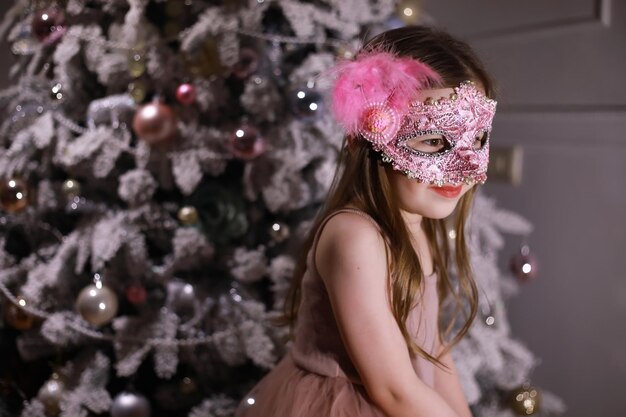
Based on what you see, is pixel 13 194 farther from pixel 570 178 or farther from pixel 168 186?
pixel 570 178

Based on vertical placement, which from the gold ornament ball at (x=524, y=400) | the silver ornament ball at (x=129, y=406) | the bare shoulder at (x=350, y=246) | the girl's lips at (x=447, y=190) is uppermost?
the girl's lips at (x=447, y=190)

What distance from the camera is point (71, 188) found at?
136 cm

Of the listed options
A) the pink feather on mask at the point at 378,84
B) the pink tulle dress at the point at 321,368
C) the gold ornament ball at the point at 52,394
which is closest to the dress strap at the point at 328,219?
the pink tulle dress at the point at 321,368

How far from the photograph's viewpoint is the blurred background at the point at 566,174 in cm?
166

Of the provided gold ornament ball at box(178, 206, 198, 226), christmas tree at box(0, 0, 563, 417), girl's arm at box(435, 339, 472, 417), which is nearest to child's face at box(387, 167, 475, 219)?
girl's arm at box(435, 339, 472, 417)

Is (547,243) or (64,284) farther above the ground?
(64,284)

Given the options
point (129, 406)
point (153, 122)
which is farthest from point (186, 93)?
point (129, 406)

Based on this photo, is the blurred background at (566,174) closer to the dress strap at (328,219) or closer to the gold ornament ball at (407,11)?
the gold ornament ball at (407,11)

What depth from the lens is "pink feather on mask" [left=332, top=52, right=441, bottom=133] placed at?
94 cm

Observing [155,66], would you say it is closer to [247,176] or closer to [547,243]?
[247,176]

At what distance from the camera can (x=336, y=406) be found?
0.97m

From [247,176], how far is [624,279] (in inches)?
35.8

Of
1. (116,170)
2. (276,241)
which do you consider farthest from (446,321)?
(116,170)

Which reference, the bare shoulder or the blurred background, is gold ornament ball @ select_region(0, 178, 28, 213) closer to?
the blurred background
